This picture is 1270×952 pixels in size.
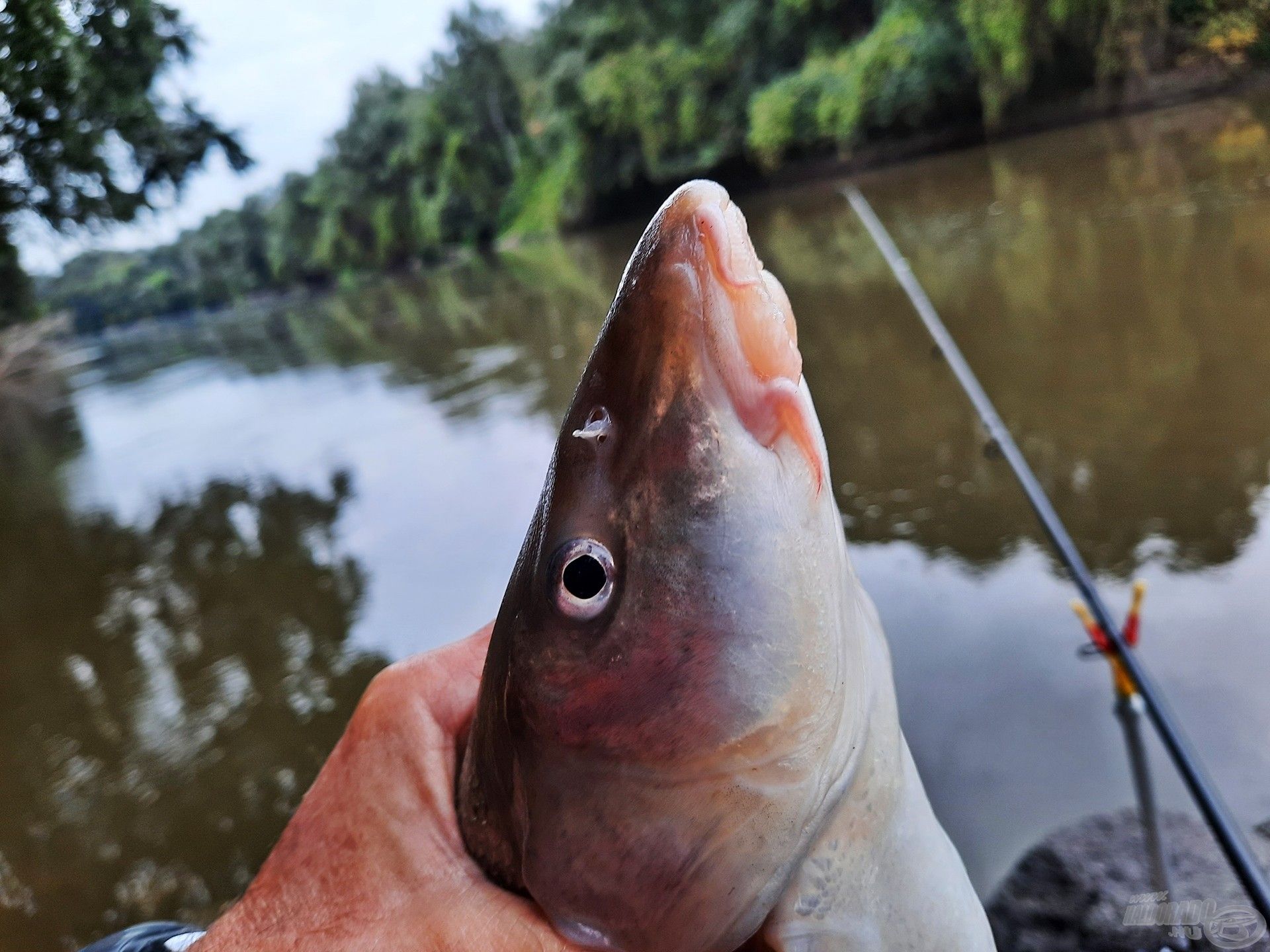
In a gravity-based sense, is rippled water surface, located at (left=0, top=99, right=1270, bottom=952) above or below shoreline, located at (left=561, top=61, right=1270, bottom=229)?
below

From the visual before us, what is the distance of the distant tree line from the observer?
39.1ft

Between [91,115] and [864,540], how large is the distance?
12.0 feet

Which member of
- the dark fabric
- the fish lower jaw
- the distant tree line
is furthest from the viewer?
the distant tree line

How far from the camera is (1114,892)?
6.82 feet

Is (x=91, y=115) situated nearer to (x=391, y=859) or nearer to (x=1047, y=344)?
(x=391, y=859)

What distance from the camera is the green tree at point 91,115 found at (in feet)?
7.37

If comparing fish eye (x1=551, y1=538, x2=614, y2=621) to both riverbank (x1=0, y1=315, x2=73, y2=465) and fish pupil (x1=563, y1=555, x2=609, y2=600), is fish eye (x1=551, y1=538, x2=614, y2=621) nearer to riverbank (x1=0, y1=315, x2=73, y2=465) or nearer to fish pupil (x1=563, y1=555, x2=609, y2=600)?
fish pupil (x1=563, y1=555, x2=609, y2=600)

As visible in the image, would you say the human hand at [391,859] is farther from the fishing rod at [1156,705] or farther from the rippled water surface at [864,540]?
the rippled water surface at [864,540]

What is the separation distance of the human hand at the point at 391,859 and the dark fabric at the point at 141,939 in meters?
0.25

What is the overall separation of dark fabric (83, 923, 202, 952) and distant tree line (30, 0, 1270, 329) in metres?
7.15

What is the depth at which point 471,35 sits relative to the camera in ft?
124

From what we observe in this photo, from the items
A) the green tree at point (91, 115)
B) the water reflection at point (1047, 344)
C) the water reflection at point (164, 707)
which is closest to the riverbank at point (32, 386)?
the water reflection at point (1047, 344)

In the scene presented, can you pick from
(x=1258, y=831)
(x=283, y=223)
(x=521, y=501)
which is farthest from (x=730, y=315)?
(x=283, y=223)

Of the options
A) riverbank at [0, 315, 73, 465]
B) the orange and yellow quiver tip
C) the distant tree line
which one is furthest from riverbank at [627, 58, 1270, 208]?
riverbank at [0, 315, 73, 465]
